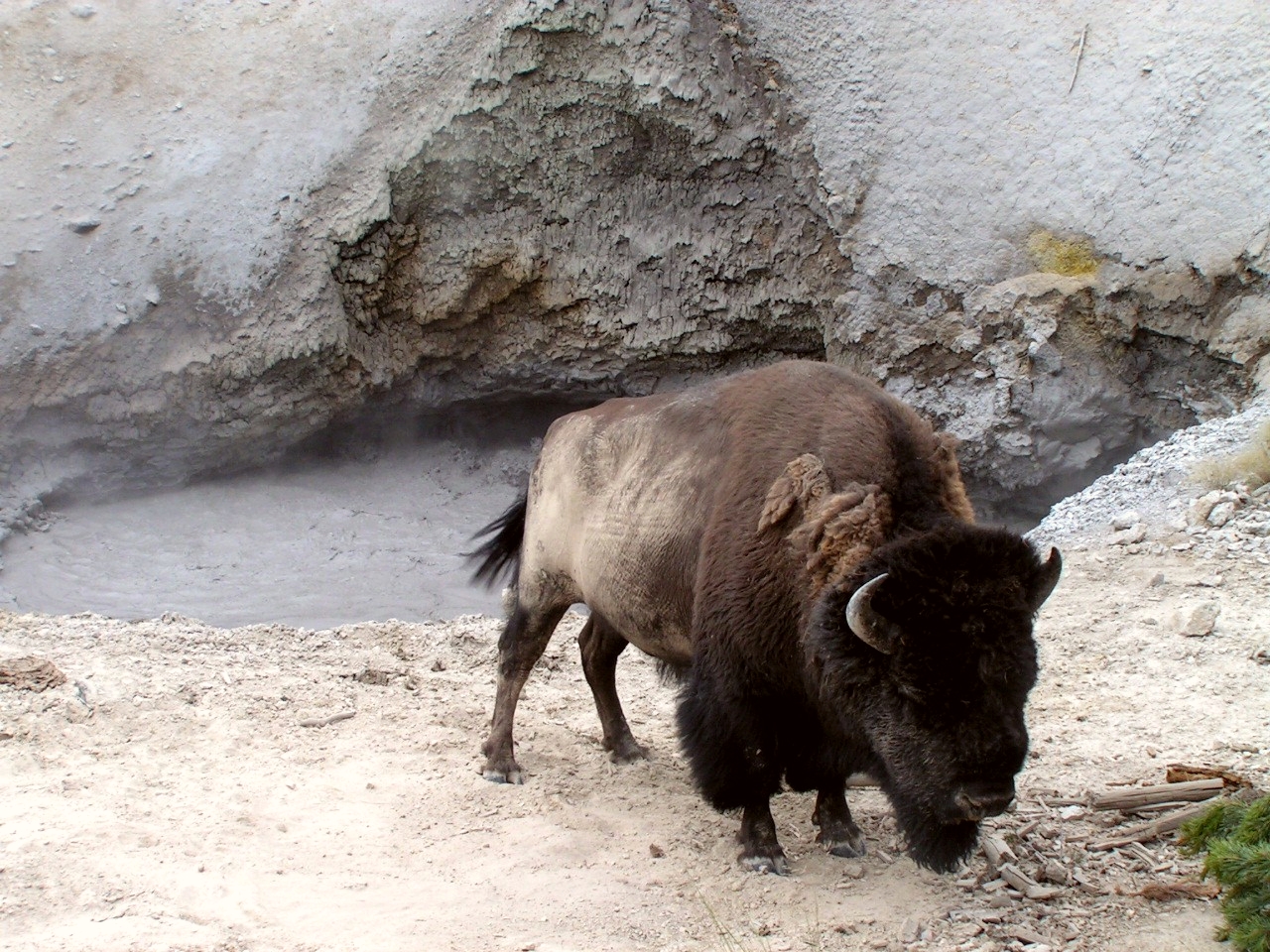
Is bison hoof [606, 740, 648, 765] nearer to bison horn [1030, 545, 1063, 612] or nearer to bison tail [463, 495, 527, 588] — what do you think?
bison tail [463, 495, 527, 588]

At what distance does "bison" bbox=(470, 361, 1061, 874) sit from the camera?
2891 mm

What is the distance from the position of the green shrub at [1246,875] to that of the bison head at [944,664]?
47cm

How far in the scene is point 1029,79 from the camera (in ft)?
26.8

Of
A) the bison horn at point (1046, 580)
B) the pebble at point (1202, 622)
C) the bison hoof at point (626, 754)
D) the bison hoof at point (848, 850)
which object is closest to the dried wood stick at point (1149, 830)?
the bison hoof at point (848, 850)

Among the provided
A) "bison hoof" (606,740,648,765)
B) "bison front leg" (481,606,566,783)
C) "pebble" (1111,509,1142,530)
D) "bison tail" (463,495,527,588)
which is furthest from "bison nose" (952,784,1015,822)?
"pebble" (1111,509,1142,530)

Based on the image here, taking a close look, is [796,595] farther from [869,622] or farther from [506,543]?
[506,543]

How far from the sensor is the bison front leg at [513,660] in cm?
462

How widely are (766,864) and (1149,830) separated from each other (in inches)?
43.7

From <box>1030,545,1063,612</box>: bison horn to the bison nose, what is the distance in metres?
0.48

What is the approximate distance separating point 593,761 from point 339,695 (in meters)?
1.23

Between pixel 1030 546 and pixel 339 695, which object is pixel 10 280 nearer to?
pixel 339 695

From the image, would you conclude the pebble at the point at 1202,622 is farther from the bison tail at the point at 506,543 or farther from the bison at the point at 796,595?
the bison tail at the point at 506,543

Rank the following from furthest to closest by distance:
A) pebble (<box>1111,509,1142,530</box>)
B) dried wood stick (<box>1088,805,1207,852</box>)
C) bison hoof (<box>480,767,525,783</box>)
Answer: pebble (<box>1111,509,1142,530</box>) → bison hoof (<box>480,767,525,783</box>) → dried wood stick (<box>1088,805,1207,852</box>)

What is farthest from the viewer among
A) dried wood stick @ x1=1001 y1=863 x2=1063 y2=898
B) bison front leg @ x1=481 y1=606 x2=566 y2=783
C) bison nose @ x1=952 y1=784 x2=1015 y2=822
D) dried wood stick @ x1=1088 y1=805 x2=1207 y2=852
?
bison front leg @ x1=481 y1=606 x2=566 y2=783
